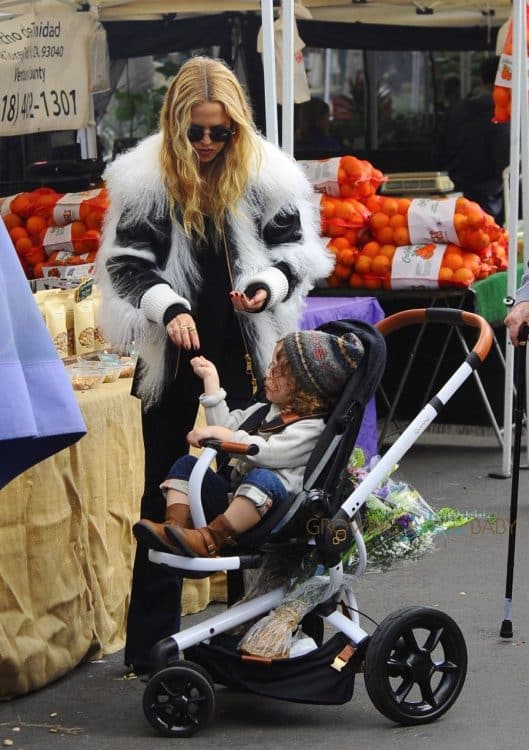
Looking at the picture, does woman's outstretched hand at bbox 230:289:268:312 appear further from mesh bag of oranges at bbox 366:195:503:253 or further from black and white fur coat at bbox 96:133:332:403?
mesh bag of oranges at bbox 366:195:503:253

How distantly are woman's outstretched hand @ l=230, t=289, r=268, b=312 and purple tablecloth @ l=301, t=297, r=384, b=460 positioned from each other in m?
2.62

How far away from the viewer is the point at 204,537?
389cm

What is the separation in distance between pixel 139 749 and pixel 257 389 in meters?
1.10

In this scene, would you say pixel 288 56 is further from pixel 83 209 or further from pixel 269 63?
pixel 83 209

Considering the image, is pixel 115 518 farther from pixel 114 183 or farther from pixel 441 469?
pixel 441 469

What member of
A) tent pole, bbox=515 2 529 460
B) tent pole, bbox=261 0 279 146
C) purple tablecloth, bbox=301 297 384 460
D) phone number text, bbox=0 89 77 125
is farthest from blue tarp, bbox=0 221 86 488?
phone number text, bbox=0 89 77 125

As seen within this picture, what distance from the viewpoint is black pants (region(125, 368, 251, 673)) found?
4418 mm

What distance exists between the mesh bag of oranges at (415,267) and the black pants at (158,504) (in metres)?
3.69

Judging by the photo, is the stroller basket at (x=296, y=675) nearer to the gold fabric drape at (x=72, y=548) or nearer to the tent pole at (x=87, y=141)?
the gold fabric drape at (x=72, y=548)

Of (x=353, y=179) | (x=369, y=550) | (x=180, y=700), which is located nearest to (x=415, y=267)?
(x=353, y=179)

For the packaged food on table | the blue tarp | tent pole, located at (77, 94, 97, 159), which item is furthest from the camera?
tent pole, located at (77, 94, 97, 159)

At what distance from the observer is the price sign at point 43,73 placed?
831cm

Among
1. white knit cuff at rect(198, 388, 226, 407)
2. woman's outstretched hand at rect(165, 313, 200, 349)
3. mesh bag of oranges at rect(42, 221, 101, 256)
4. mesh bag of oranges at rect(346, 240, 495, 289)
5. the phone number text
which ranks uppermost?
the phone number text

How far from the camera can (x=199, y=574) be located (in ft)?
12.8
